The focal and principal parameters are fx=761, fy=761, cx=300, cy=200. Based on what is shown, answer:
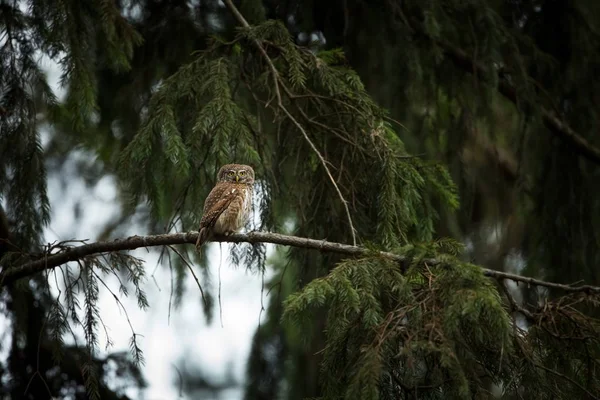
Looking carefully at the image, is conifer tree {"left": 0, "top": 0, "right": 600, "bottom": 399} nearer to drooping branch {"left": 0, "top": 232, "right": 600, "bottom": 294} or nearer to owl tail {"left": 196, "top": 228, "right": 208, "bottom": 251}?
drooping branch {"left": 0, "top": 232, "right": 600, "bottom": 294}

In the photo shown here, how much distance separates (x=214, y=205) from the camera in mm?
3596

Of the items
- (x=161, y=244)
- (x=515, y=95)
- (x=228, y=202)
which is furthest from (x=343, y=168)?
(x=515, y=95)

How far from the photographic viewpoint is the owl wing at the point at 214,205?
136 inches

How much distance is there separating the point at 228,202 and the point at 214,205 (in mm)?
102

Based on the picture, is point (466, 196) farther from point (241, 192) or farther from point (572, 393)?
point (572, 393)

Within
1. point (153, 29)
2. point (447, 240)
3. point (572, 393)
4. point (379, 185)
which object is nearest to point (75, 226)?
point (153, 29)

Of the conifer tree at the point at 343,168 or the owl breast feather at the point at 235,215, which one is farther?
the owl breast feather at the point at 235,215

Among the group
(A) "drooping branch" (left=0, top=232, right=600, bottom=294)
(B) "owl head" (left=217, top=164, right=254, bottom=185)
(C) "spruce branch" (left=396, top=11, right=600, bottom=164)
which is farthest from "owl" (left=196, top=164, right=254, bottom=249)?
(C) "spruce branch" (left=396, top=11, right=600, bottom=164)

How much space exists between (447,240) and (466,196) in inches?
Answer: 77.8

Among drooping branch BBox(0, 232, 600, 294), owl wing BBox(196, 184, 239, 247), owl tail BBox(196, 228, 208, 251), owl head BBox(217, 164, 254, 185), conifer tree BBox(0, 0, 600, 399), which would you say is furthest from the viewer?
owl head BBox(217, 164, 254, 185)

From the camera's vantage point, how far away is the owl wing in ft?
11.3

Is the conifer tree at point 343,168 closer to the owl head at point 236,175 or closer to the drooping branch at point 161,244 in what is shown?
the drooping branch at point 161,244

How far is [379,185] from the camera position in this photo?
3.29 m

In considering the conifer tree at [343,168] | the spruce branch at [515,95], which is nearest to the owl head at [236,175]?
the conifer tree at [343,168]
